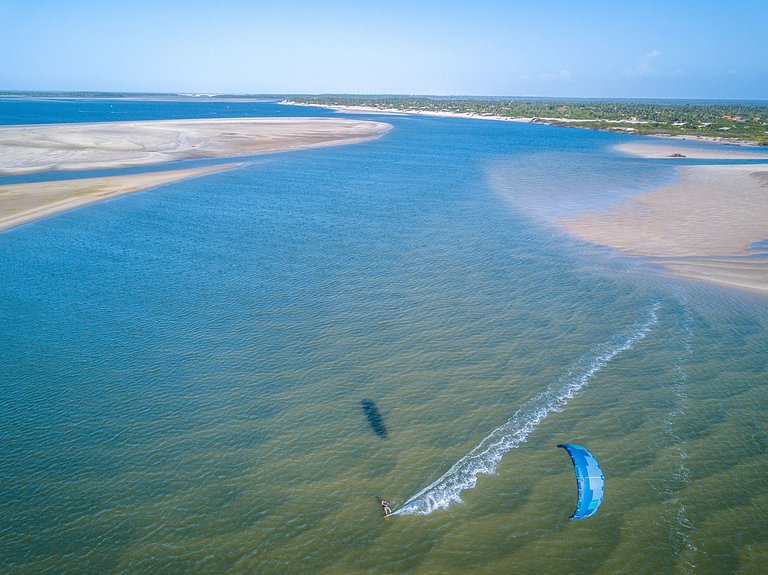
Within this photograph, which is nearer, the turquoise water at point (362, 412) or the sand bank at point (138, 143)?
the turquoise water at point (362, 412)

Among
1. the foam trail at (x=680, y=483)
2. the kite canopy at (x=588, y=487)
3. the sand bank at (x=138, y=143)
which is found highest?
the kite canopy at (x=588, y=487)

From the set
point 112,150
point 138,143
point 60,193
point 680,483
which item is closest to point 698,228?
point 680,483

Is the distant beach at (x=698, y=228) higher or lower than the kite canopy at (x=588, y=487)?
lower

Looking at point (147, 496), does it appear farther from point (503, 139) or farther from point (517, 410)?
point (503, 139)

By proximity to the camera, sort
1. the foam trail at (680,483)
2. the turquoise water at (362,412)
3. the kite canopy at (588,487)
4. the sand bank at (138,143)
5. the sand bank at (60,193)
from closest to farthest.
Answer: the kite canopy at (588,487)
the foam trail at (680,483)
the turquoise water at (362,412)
the sand bank at (60,193)
the sand bank at (138,143)

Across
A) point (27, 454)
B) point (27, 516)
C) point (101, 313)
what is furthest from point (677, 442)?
point (101, 313)

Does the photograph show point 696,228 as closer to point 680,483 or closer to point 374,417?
point 680,483

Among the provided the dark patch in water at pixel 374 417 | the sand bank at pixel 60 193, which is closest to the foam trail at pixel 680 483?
the dark patch in water at pixel 374 417

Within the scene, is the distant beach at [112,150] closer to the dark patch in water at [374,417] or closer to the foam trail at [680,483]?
the dark patch in water at [374,417]

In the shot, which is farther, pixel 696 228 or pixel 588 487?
pixel 696 228
